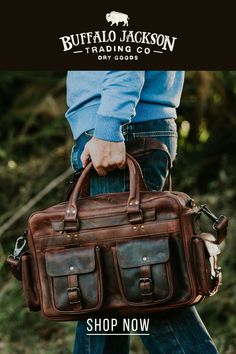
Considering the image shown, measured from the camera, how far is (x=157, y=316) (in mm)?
2686

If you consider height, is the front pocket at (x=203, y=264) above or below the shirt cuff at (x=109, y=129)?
below

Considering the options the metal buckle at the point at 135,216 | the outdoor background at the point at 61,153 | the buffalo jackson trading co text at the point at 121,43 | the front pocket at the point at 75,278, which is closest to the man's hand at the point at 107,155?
the metal buckle at the point at 135,216

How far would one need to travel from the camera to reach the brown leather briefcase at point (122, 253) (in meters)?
2.62

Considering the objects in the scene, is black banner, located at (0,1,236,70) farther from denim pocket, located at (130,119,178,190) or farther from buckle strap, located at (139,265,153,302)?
buckle strap, located at (139,265,153,302)

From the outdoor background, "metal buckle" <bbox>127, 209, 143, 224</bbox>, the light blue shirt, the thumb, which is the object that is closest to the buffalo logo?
the light blue shirt

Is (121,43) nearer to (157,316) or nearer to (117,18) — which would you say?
(117,18)

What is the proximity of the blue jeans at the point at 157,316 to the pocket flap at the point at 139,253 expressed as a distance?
170 millimetres

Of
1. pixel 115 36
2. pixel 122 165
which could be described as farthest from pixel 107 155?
pixel 115 36

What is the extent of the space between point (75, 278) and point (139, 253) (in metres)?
0.23

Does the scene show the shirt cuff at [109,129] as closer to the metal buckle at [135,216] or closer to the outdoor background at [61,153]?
the metal buckle at [135,216]

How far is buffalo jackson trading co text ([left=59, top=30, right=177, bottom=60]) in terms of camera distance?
308 cm

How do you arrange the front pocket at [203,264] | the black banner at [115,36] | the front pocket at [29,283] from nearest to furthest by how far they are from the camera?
the front pocket at [203,264], the front pocket at [29,283], the black banner at [115,36]

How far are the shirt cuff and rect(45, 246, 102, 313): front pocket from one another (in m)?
0.33

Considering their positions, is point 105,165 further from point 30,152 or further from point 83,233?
point 30,152
